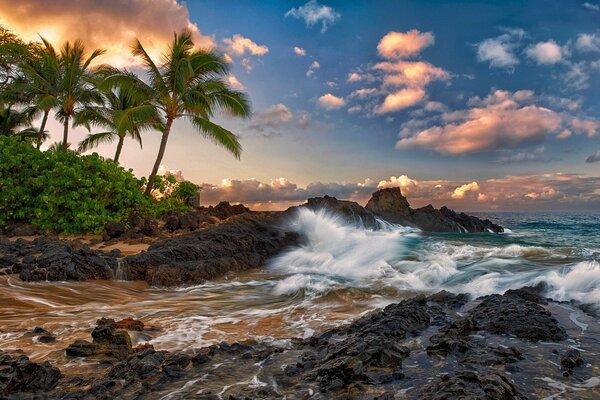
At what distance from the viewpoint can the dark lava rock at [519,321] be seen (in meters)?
5.00

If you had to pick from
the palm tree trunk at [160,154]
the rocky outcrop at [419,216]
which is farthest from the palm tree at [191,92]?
the rocky outcrop at [419,216]

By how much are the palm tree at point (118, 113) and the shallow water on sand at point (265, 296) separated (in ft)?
35.6

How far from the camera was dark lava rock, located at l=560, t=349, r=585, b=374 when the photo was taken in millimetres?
3994

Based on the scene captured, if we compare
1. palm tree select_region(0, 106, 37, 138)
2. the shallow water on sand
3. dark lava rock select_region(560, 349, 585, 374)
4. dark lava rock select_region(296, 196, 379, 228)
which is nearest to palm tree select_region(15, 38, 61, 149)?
palm tree select_region(0, 106, 37, 138)

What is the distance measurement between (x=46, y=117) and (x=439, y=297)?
3037 centimetres

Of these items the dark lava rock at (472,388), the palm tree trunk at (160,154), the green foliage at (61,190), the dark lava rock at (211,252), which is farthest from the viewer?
the palm tree trunk at (160,154)

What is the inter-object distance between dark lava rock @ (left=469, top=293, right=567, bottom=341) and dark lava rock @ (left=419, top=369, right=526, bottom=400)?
1.92m

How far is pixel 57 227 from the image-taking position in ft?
52.8

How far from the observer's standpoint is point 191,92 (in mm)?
20031

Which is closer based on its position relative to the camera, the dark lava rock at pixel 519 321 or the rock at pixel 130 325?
the dark lava rock at pixel 519 321

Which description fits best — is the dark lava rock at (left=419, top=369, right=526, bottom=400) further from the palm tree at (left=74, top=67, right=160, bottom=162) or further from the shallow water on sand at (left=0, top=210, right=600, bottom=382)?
the palm tree at (left=74, top=67, right=160, bottom=162)

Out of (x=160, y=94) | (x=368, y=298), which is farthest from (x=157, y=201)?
(x=368, y=298)

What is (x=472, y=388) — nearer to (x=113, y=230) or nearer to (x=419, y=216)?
(x=113, y=230)

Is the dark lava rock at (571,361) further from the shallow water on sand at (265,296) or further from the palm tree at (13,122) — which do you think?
the palm tree at (13,122)
